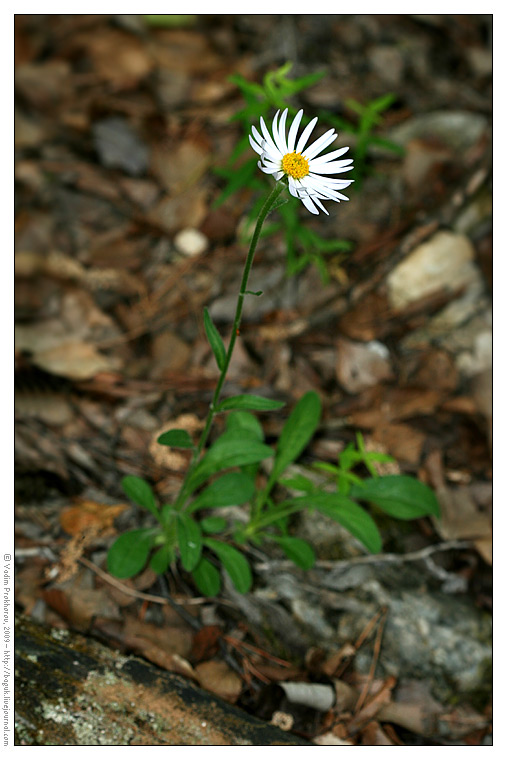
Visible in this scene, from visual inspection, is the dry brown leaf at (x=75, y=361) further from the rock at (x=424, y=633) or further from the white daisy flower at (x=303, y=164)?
the white daisy flower at (x=303, y=164)

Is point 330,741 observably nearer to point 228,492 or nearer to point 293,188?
point 228,492

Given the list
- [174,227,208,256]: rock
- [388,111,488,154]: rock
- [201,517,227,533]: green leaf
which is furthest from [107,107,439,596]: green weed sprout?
[388,111,488,154]: rock

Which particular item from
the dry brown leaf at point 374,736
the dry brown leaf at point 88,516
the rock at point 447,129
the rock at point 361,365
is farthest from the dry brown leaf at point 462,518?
the rock at point 447,129

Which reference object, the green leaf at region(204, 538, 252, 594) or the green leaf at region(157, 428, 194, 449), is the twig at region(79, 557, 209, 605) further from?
the green leaf at region(157, 428, 194, 449)

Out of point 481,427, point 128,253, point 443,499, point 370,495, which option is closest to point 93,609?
point 370,495

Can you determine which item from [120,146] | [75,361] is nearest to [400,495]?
[75,361]

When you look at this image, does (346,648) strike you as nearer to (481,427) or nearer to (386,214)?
(481,427)
